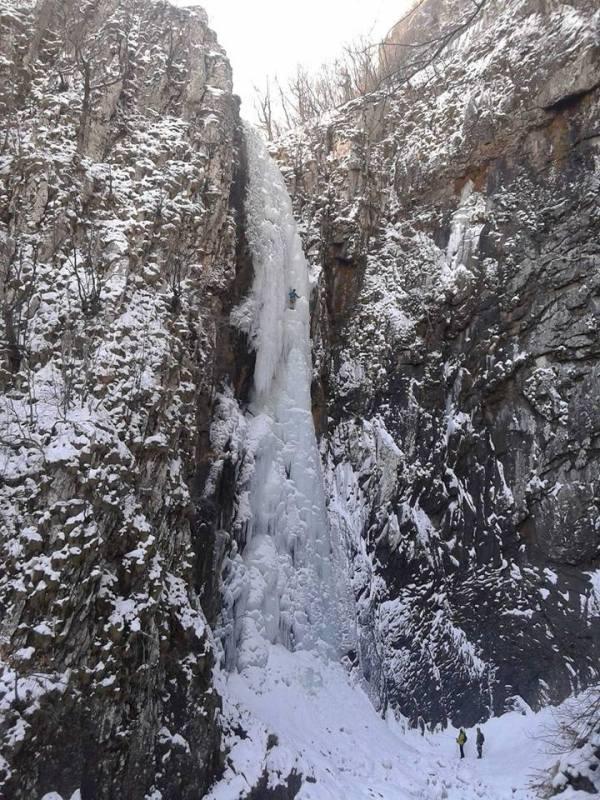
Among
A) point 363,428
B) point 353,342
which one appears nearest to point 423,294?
point 353,342

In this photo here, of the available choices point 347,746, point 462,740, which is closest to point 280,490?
point 347,746

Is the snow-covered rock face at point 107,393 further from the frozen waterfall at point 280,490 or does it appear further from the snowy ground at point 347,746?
the snowy ground at point 347,746

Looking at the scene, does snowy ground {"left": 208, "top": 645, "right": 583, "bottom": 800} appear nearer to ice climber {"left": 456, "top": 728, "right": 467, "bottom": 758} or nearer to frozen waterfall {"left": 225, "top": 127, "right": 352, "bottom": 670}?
ice climber {"left": 456, "top": 728, "right": 467, "bottom": 758}

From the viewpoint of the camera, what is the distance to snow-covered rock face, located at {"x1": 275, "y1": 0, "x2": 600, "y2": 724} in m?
10.2

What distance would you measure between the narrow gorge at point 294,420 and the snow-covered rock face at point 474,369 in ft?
0.18

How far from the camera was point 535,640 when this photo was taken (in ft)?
32.7

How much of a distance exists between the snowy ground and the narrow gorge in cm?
6

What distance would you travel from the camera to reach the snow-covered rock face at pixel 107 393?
18.5ft

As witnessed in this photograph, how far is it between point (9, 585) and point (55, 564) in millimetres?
462

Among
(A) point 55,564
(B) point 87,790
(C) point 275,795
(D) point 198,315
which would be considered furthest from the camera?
(D) point 198,315

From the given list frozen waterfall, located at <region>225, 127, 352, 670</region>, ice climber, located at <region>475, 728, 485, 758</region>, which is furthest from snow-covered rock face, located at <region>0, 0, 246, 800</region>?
ice climber, located at <region>475, 728, 485, 758</region>

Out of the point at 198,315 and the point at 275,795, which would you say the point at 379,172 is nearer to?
the point at 198,315

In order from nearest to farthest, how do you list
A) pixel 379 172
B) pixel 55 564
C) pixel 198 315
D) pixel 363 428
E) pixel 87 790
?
pixel 87 790 → pixel 55 564 → pixel 198 315 → pixel 363 428 → pixel 379 172

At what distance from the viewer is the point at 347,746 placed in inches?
338
